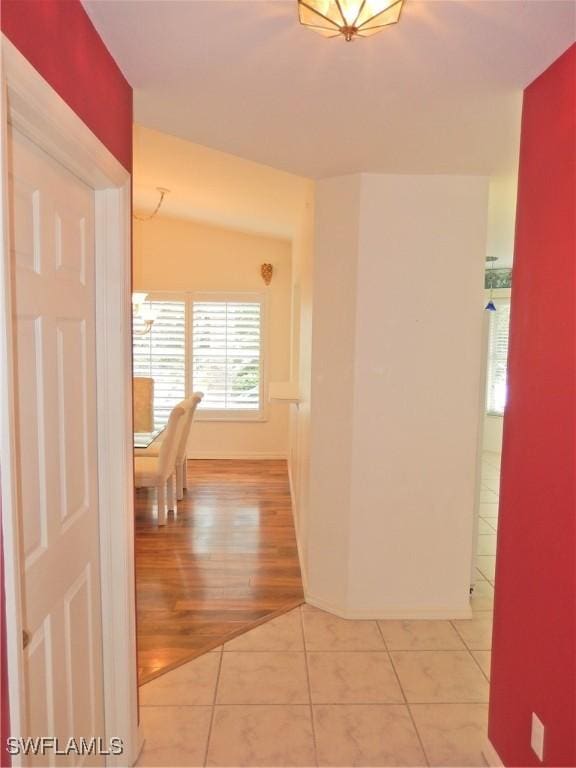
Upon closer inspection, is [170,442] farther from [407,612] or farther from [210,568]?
[407,612]

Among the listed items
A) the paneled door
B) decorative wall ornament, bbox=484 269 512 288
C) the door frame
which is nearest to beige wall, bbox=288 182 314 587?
the door frame

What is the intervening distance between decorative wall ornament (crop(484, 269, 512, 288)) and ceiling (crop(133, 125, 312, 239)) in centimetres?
302

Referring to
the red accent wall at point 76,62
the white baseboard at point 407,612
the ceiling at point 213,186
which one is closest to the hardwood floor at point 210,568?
the white baseboard at point 407,612

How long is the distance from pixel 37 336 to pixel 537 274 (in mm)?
1457

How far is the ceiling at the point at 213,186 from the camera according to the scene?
3.37 metres

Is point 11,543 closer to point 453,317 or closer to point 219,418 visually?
point 453,317

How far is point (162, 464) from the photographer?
173 inches

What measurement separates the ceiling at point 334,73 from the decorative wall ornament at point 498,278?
16.7ft

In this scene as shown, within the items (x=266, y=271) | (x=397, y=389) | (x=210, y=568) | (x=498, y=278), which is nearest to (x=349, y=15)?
(x=397, y=389)

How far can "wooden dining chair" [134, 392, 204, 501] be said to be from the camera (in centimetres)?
469

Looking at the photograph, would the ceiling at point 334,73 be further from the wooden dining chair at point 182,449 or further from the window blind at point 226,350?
the window blind at point 226,350

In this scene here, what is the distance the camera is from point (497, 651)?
6.39 feet

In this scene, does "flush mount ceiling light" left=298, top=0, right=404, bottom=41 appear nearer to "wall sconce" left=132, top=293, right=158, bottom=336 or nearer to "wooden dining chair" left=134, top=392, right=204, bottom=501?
"wooden dining chair" left=134, top=392, right=204, bottom=501

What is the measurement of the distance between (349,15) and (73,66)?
68 centimetres
